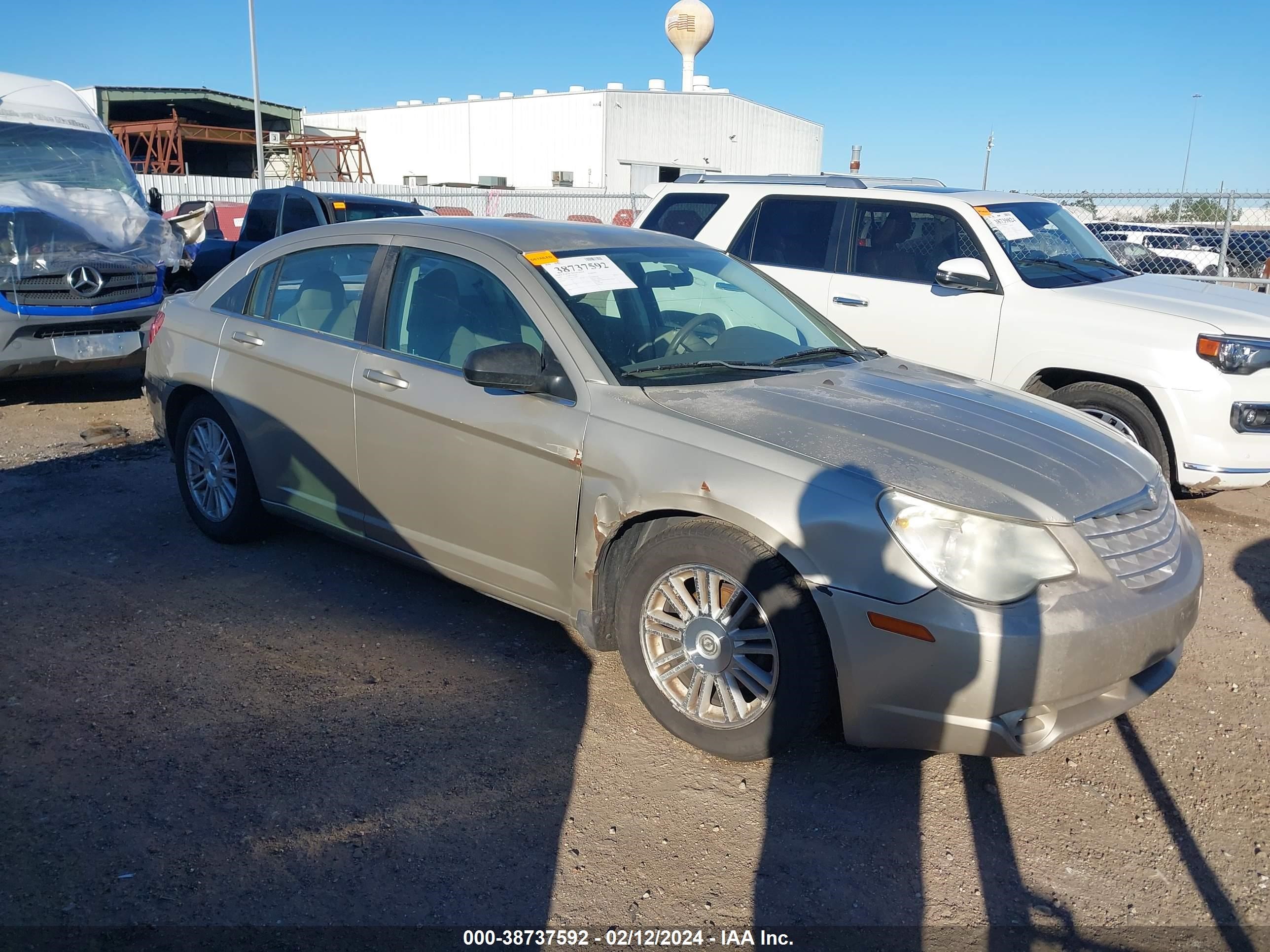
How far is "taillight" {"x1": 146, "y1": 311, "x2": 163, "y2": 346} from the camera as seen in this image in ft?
18.3

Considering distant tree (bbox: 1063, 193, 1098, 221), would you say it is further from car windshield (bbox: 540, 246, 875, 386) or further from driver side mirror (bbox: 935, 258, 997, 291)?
car windshield (bbox: 540, 246, 875, 386)

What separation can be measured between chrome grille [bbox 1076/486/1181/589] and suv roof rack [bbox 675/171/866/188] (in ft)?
14.7

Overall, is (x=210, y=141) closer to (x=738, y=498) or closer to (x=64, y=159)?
(x=64, y=159)

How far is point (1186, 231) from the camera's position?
1501 centimetres

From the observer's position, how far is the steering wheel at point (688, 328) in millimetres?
4102

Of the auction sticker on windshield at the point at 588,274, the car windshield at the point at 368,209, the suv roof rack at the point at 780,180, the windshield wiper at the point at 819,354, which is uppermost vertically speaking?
the suv roof rack at the point at 780,180

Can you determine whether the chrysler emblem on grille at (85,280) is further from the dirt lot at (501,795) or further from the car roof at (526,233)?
the car roof at (526,233)

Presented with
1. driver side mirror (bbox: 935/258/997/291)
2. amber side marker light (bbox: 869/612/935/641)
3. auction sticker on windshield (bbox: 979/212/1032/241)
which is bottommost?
amber side marker light (bbox: 869/612/935/641)

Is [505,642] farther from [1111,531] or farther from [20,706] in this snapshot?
[1111,531]

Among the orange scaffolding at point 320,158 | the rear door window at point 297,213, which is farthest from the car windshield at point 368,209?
the orange scaffolding at point 320,158

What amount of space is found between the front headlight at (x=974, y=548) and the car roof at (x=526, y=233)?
6.48 ft

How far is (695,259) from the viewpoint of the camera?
4723mm

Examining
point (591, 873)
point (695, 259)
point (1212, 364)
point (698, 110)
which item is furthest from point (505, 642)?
point (698, 110)

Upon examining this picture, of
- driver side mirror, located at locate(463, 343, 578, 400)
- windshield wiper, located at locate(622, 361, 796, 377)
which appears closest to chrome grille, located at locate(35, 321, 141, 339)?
driver side mirror, located at locate(463, 343, 578, 400)
